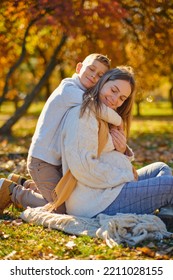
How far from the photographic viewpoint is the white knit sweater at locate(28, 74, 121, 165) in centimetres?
532

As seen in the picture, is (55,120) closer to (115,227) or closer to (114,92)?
(114,92)

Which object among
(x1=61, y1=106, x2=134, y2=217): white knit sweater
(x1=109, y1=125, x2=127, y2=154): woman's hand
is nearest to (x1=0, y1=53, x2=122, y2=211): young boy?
(x1=61, y1=106, x2=134, y2=217): white knit sweater

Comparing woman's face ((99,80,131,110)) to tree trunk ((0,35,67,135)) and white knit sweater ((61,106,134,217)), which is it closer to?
white knit sweater ((61,106,134,217))

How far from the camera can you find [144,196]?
4.93 m

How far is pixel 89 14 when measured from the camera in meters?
11.4

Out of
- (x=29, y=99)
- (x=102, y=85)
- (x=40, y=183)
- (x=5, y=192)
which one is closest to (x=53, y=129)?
(x=40, y=183)

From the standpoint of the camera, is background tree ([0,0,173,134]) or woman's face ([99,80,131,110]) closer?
woman's face ([99,80,131,110])

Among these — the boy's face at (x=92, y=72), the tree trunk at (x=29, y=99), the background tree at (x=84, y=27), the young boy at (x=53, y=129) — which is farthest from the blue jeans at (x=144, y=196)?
the tree trunk at (x=29, y=99)

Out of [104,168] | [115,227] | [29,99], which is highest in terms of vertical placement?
[104,168]

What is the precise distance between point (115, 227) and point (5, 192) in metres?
1.44

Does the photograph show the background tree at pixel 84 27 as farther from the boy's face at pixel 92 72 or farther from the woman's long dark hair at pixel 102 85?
the woman's long dark hair at pixel 102 85

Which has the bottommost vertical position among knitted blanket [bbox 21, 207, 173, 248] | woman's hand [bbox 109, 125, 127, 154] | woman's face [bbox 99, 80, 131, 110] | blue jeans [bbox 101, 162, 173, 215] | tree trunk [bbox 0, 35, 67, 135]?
tree trunk [bbox 0, 35, 67, 135]

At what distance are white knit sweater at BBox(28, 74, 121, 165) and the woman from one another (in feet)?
0.55
